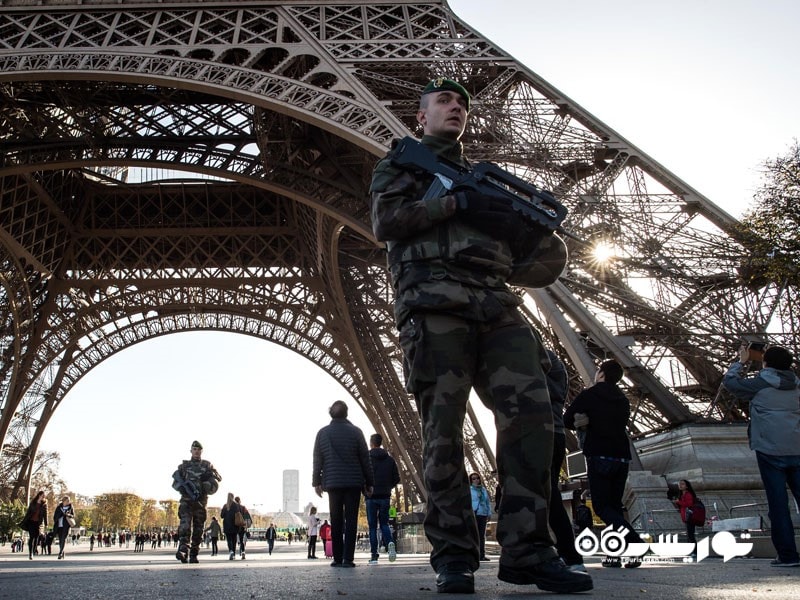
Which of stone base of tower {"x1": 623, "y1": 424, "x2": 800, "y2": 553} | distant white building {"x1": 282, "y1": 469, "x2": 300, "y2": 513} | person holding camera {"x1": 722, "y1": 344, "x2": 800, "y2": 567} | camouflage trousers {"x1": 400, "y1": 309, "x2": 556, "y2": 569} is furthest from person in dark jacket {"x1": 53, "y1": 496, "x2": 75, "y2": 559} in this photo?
distant white building {"x1": 282, "y1": 469, "x2": 300, "y2": 513}

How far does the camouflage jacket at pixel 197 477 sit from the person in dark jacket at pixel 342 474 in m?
2.70

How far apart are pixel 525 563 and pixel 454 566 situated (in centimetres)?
25

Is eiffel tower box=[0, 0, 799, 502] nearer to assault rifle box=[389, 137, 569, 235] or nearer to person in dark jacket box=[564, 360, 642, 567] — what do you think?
person in dark jacket box=[564, 360, 642, 567]

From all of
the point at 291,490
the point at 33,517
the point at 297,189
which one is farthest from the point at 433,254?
the point at 291,490

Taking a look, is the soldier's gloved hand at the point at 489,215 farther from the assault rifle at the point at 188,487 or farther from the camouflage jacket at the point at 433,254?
the assault rifle at the point at 188,487

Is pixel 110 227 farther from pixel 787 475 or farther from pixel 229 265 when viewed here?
pixel 787 475

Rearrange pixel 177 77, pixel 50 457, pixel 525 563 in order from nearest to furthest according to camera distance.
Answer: pixel 525 563 → pixel 177 77 → pixel 50 457

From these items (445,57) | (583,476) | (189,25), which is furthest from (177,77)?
(583,476)

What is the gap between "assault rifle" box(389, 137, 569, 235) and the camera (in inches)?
121

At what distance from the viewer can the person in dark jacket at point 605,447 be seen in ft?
17.5

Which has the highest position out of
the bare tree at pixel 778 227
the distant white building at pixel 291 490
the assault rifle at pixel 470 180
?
the bare tree at pixel 778 227

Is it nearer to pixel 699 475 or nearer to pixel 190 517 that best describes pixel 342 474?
pixel 190 517

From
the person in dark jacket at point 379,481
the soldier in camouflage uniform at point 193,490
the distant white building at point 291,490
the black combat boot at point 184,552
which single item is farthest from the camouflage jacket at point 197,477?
the distant white building at point 291,490

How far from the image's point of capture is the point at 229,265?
30.6 meters
